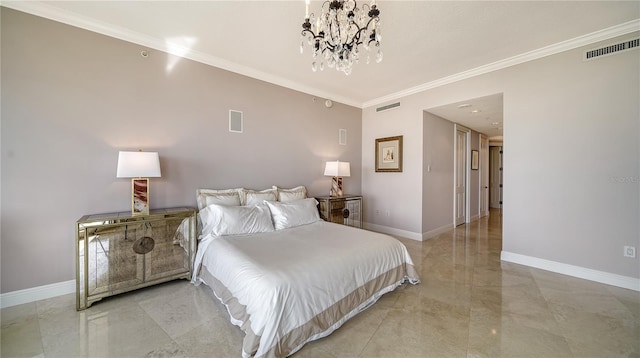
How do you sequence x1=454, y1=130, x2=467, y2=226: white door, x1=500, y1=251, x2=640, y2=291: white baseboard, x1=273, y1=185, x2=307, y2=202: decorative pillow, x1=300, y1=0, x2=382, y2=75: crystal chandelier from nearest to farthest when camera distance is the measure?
x1=300, y1=0, x2=382, y2=75: crystal chandelier, x1=500, y1=251, x2=640, y2=291: white baseboard, x1=273, y1=185, x2=307, y2=202: decorative pillow, x1=454, y1=130, x2=467, y2=226: white door

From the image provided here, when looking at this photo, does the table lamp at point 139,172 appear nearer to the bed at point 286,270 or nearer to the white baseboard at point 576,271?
the bed at point 286,270

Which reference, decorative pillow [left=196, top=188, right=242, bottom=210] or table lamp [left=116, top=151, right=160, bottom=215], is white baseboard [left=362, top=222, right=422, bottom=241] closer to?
decorative pillow [left=196, top=188, right=242, bottom=210]

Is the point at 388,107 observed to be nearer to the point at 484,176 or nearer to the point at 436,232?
the point at 436,232

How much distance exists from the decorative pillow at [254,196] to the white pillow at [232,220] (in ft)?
1.31

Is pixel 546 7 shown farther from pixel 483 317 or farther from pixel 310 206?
pixel 310 206

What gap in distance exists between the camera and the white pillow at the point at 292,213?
10.3 ft

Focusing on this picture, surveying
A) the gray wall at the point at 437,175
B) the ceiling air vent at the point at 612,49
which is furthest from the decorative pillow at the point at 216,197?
the ceiling air vent at the point at 612,49

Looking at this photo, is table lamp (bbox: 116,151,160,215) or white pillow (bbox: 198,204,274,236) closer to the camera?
table lamp (bbox: 116,151,160,215)

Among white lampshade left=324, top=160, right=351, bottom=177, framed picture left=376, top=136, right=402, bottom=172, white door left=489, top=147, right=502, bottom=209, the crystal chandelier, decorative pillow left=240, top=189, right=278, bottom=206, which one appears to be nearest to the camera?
the crystal chandelier

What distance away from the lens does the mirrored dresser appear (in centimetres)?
221

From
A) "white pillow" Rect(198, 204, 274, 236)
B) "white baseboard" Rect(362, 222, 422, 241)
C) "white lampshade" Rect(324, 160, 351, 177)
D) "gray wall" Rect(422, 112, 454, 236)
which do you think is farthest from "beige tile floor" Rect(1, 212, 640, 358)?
"white lampshade" Rect(324, 160, 351, 177)

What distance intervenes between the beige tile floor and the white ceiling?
2.77 m

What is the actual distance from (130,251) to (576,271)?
16.6ft

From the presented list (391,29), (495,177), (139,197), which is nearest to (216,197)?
(139,197)
